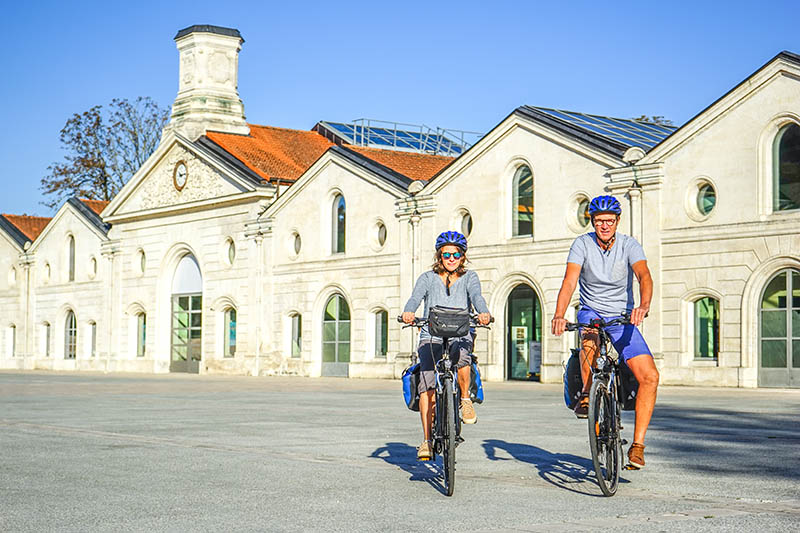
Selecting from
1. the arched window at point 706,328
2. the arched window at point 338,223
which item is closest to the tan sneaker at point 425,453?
the arched window at point 706,328

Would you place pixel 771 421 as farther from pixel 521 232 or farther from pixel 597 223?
pixel 521 232

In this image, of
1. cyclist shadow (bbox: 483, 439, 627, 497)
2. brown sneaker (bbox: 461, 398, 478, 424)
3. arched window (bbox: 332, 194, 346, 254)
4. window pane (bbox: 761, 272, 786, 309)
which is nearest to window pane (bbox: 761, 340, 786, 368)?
window pane (bbox: 761, 272, 786, 309)

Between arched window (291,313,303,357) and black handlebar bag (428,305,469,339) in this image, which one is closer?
black handlebar bag (428,305,469,339)

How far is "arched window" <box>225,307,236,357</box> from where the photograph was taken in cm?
4522

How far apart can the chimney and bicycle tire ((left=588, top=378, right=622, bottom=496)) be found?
139 ft

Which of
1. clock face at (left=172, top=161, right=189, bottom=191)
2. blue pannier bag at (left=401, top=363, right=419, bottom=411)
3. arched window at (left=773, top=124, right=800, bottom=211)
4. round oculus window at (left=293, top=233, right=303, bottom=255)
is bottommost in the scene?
blue pannier bag at (left=401, top=363, right=419, bottom=411)

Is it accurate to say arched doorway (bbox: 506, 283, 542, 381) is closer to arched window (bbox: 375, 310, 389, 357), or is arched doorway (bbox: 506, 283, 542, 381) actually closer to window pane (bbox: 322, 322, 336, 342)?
arched window (bbox: 375, 310, 389, 357)

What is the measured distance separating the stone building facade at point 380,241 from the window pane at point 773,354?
47 mm

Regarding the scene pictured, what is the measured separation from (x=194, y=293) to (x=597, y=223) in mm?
40328

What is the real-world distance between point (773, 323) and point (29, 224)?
148ft

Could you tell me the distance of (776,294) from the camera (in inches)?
1100

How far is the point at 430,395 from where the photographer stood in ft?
30.3

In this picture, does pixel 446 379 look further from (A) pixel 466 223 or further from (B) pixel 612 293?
(A) pixel 466 223

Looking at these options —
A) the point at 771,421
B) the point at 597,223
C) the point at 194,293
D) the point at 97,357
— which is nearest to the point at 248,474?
the point at 597,223
